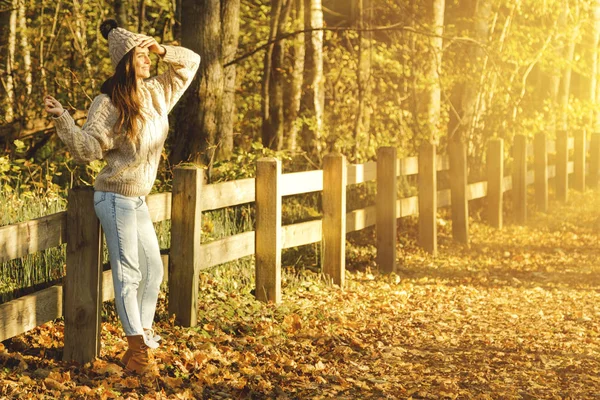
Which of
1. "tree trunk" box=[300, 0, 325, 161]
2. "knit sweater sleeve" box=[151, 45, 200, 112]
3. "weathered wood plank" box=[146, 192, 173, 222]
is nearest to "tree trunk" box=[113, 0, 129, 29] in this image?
"tree trunk" box=[300, 0, 325, 161]

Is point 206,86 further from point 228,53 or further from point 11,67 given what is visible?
point 11,67

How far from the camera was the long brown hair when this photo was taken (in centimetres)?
580

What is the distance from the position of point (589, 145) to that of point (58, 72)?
15.4m

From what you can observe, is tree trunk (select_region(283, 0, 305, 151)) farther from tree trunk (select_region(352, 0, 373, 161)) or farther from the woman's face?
the woman's face

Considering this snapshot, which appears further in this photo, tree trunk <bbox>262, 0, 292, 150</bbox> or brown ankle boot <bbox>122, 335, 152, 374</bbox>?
tree trunk <bbox>262, 0, 292, 150</bbox>

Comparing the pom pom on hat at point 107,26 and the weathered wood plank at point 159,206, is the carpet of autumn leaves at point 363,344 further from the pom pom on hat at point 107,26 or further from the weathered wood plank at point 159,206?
the pom pom on hat at point 107,26

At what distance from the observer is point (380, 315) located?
29.0 feet

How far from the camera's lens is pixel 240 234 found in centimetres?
827

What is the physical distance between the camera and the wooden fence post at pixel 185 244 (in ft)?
23.7

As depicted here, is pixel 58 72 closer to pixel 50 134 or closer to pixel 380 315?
pixel 50 134

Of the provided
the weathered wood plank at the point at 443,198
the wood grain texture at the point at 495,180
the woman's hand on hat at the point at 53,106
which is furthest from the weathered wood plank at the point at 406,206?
the woman's hand on hat at the point at 53,106

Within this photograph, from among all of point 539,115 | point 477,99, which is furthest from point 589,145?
point 477,99

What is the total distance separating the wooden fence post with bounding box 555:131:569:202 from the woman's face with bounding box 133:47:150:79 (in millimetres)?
14703

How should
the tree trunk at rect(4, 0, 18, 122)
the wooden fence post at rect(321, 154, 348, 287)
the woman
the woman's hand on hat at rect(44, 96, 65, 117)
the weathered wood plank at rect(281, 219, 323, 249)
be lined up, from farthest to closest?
1. the tree trunk at rect(4, 0, 18, 122)
2. the wooden fence post at rect(321, 154, 348, 287)
3. the weathered wood plank at rect(281, 219, 323, 249)
4. the woman
5. the woman's hand on hat at rect(44, 96, 65, 117)
